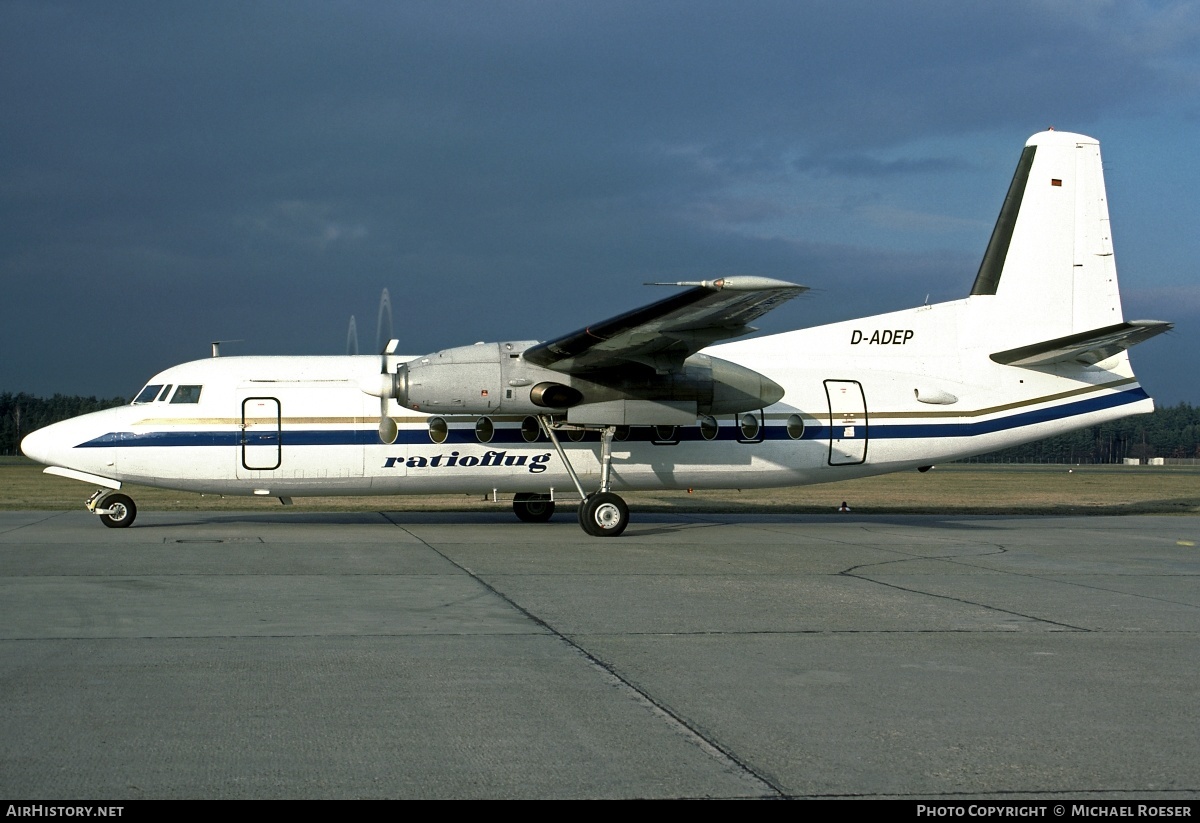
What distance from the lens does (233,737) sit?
556 centimetres

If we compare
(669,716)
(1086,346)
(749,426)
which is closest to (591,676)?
(669,716)

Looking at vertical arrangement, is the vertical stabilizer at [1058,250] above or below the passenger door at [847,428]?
above

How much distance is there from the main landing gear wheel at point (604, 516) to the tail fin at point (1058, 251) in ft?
27.9

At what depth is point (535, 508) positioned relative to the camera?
2095 cm

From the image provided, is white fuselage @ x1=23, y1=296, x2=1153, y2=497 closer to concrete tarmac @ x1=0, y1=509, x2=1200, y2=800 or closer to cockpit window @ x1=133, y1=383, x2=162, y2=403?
cockpit window @ x1=133, y1=383, x2=162, y2=403

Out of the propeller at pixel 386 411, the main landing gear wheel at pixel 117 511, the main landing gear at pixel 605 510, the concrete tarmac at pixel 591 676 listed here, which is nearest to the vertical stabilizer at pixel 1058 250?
the concrete tarmac at pixel 591 676

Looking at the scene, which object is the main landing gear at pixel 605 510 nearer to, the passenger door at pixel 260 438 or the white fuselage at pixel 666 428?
the white fuselage at pixel 666 428

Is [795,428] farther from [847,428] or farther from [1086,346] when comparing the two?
[1086,346]

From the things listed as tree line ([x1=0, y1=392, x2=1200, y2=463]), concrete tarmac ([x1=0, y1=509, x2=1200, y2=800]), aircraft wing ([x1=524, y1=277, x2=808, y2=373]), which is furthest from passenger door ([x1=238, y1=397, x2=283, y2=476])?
tree line ([x1=0, y1=392, x2=1200, y2=463])

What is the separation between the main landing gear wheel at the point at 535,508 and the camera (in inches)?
824

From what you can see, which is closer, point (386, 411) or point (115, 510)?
point (386, 411)

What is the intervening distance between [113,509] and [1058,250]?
17.9 meters

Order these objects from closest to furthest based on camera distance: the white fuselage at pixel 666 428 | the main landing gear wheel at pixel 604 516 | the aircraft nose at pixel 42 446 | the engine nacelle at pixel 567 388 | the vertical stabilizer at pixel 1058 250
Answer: the engine nacelle at pixel 567 388
the main landing gear wheel at pixel 604 516
the aircraft nose at pixel 42 446
the white fuselage at pixel 666 428
the vertical stabilizer at pixel 1058 250

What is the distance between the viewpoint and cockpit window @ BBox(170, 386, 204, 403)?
18.0 meters
